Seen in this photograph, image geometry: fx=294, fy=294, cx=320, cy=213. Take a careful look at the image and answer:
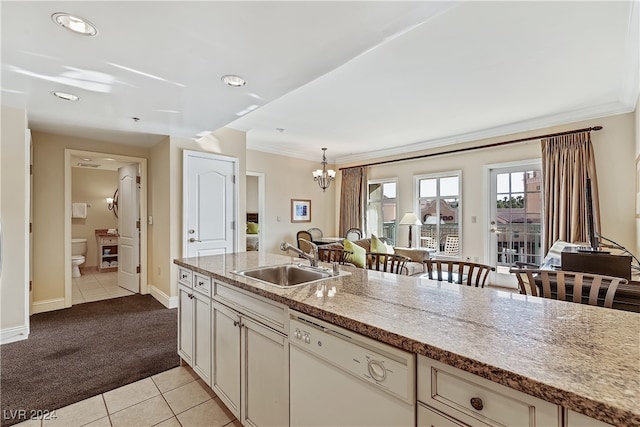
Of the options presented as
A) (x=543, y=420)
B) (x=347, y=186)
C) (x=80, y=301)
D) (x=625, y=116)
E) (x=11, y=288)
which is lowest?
(x=80, y=301)

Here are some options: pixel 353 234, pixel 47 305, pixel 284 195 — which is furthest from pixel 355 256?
pixel 47 305

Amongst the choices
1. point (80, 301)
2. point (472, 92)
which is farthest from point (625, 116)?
point (80, 301)

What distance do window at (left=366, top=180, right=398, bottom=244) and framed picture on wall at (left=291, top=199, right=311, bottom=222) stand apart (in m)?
1.44

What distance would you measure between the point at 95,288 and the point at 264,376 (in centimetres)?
504

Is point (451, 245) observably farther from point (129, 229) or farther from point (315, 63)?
point (129, 229)

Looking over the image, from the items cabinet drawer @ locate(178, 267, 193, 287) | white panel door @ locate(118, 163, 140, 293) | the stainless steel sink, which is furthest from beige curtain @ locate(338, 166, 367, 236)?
cabinet drawer @ locate(178, 267, 193, 287)

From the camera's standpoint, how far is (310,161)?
718cm

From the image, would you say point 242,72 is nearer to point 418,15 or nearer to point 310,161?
point 418,15

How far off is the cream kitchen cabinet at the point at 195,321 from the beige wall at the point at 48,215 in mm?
2873

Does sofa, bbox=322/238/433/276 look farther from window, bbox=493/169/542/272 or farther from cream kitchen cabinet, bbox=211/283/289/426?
cream kitchen cabinet, bbox=211/283/289/426

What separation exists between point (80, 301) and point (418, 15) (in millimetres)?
5400

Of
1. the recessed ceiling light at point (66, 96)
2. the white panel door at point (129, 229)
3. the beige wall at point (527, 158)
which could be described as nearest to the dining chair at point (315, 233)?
the beige wall at point (527, 158)

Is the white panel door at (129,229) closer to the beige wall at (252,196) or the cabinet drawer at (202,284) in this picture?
the cabinet drawer at (202,284)

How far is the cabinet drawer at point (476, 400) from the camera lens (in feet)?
2.31
